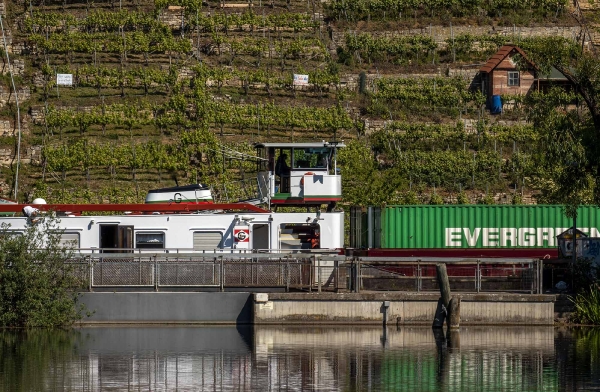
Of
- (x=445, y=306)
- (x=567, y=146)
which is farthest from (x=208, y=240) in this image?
(x=567, y=146)

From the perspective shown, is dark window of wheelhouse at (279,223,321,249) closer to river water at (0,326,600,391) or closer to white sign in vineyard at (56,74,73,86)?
river water at (0,326,600,391)

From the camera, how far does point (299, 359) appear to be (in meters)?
27.8

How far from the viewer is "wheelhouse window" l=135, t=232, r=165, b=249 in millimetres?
36469

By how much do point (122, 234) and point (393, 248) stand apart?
1407 cm

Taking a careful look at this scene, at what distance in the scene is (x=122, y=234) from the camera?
119ft

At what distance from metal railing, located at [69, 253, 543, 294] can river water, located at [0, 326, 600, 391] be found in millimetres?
1410

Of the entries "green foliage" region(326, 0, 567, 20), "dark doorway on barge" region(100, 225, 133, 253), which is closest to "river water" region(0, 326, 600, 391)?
"dark doorway on barge" region(100, 225, 133, 253)

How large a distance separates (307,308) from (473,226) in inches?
621

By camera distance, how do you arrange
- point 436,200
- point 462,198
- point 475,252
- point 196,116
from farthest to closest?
point 196,116
point 462,198
point 436,200
point 475,252

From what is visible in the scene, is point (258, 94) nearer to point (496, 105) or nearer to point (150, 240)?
point (496, 105)

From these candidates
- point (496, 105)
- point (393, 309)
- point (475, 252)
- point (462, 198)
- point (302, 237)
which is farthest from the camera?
point (496, 105)

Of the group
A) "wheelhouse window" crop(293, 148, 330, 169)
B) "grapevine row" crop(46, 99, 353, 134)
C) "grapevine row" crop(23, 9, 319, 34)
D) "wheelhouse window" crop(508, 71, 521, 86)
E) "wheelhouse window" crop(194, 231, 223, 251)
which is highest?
"grapevine row" crop(23, 9, 319, 34)

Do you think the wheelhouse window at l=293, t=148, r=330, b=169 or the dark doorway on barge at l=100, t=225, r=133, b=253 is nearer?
the dark doorway on barge at l=100, t=225, r=133, b=253

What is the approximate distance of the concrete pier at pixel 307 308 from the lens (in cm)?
3325
